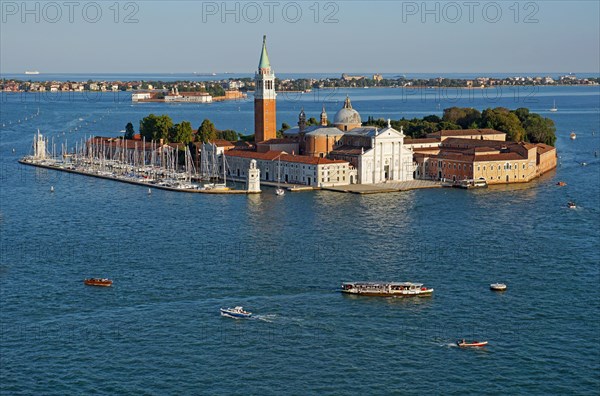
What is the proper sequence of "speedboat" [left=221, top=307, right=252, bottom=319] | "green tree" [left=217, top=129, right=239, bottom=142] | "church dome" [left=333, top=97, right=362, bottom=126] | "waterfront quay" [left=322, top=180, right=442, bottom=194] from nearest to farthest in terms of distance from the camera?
"speedboat" [left=221, top=307, right=252, bottom=319]
"waterfront quay" [left=322, top=180, right=442, bottom=194]
"church dome" [left=333, top=97, right=362, bottom=126]
"green tree" [left=217, top=129, right=239, bottom=142]

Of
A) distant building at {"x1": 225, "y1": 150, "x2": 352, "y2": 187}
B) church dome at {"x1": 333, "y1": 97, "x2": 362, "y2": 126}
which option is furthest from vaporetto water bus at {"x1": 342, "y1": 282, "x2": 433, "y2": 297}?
church dome at {"x1": 333, "y1": 97, "x2": 362, "y2": 126}

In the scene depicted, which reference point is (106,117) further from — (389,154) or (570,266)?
(570,266)

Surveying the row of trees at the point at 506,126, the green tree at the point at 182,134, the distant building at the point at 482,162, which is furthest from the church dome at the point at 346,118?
the green tree at the point at 182,134

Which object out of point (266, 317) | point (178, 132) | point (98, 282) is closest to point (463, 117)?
point (178, 132)

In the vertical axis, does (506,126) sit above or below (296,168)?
above

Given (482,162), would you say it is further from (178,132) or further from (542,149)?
(178,132)

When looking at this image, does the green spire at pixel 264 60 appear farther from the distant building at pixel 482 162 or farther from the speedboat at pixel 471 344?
the speedboat at pixel 471 344

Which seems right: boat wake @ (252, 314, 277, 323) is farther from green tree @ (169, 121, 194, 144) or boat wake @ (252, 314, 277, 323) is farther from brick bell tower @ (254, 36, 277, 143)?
green tree @ (169, 121, 194, 144)
